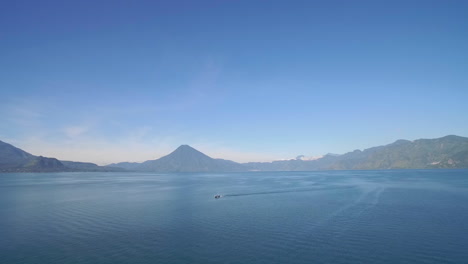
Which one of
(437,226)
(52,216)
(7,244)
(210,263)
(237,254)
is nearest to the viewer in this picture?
(210,263)

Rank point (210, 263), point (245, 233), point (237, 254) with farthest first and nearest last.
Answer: point (245, 233)
point (237, 254)
point (210, 263)

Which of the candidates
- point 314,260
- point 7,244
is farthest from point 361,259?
point 7,244

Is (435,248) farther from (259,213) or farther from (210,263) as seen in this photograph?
(259,213)

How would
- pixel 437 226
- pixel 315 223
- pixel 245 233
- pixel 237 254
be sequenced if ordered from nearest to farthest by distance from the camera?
pixel 237 254
pixel 245 233
pixel 437 226
pixel 315 223

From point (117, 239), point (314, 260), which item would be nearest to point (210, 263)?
point (314, 260)

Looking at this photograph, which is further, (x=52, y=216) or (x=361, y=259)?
(x=52, y=216)

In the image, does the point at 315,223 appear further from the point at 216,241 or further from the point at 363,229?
the point at 216,241

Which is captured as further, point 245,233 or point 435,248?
point 245,233
